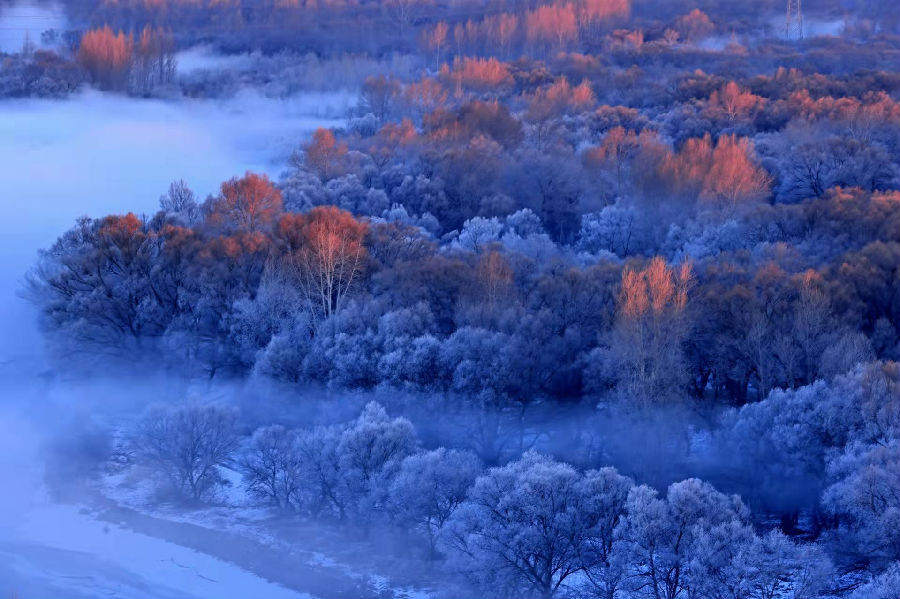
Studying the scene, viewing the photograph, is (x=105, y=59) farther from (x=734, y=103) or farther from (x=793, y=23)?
(x=793, y=23)

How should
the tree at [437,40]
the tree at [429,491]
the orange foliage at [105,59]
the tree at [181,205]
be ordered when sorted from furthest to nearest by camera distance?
1. the tree at [437,40]
2. the orange foliage at [105,59]
3. the tree at [181,205]
4. the tree at [429,491]

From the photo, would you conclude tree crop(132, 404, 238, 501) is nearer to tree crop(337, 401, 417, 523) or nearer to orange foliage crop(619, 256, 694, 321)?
tree crop(337, 401, 417, 523)

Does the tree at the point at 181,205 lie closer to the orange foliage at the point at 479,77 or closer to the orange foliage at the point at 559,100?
the orange foliage at the point at 559,100

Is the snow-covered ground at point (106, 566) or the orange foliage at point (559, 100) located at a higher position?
the orange foliage at point (559, 100)

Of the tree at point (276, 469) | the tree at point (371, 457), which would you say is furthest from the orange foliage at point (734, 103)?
the tree at point (276, 469)

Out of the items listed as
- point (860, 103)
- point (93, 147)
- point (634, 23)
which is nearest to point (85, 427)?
point (860, 103)

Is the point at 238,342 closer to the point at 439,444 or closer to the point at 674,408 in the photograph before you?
the point at 439,444

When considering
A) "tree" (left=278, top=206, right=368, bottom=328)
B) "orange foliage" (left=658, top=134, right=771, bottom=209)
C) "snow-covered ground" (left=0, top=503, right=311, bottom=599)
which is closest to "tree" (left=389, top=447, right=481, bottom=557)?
"snow-covered ground" (left=0, top=503, right=311, bottom=599)
